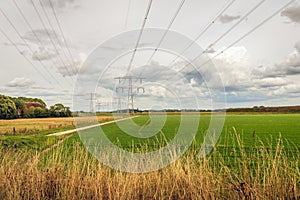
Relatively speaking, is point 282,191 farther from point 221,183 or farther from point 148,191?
point 148,191

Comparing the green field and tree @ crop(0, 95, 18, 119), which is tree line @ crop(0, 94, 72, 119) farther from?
the green field

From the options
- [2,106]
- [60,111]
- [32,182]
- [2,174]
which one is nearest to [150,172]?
[32,182]

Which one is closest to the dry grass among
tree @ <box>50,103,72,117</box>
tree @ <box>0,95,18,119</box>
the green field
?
the green field

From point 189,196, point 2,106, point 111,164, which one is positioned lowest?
point 189,196

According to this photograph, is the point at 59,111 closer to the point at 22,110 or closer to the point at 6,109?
the point at 22,110

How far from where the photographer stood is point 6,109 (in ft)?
290

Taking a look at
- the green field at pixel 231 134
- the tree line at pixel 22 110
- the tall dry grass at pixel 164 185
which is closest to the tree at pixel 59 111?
the tree line at pixel 22 110

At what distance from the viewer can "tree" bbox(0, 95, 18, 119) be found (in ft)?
286

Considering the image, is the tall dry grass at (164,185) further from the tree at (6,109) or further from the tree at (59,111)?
the tree at (59,111)

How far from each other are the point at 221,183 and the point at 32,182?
3357mm

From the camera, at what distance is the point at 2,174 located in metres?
6.19

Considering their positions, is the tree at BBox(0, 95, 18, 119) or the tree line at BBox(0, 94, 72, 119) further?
the tree line at BBox(0, 94, 72, 119)

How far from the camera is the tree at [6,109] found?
87062 millimetres

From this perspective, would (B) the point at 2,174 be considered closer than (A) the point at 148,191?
No
